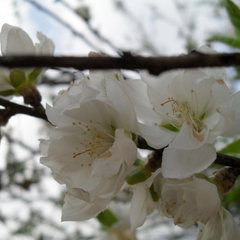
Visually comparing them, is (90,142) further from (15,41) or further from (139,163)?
(15,41)

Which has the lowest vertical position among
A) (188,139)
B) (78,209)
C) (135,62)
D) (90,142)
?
(78,209)

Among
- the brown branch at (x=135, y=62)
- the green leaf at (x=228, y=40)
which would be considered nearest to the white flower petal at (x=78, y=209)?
the brown branch at (x=135, y=62)

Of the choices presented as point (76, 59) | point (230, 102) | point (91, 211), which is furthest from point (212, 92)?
point (76, 59)

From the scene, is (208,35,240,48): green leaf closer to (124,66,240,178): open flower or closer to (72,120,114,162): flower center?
(124,66,240,178): open flower

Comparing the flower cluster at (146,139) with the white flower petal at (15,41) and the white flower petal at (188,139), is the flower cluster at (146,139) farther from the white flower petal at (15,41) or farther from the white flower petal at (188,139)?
the white flower petal at (15,41)

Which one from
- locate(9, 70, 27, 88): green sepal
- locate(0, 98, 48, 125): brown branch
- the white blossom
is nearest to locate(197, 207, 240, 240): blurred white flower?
the white blossom

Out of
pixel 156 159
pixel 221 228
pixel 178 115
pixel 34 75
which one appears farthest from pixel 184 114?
pixel 34 75

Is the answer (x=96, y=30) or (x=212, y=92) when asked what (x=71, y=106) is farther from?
(x=96, y=30)
